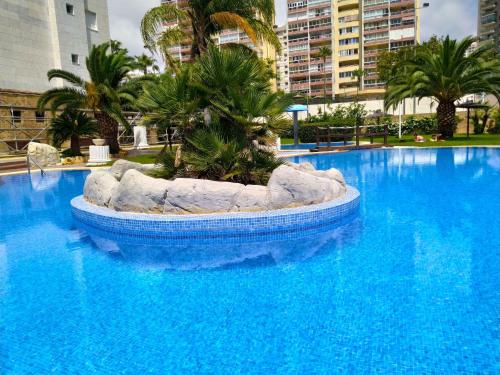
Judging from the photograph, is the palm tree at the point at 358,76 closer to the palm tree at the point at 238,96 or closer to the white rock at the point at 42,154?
the white rock at the point at 42,154

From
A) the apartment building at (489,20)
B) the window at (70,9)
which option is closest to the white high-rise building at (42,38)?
the window at (70,9)

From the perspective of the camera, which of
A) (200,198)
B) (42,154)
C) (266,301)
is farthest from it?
(42,154)

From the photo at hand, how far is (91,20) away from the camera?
3612cm

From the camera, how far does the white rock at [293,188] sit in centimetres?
744

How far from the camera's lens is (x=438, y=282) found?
468 cm

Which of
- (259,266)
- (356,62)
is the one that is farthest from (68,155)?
(356,62)

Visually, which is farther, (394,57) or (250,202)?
(394,57)

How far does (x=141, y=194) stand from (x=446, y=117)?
23610mm

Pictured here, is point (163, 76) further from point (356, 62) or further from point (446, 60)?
point (356, 62)

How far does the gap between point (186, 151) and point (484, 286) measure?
5.99 meters

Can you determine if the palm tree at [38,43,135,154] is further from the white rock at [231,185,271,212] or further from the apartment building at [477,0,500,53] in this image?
the apartment building at [477,0,500,53]

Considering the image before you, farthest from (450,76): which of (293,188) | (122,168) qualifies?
(122,168)

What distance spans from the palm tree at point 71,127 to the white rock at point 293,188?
651 inches

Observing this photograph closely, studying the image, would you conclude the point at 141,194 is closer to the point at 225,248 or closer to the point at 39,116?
the point at 225,248
